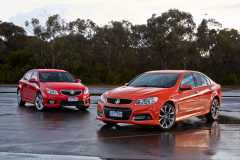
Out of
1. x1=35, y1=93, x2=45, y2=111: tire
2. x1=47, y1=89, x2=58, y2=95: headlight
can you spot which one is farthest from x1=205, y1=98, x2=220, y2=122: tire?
x1=35, y1=93, x2=45, y2=111: tire

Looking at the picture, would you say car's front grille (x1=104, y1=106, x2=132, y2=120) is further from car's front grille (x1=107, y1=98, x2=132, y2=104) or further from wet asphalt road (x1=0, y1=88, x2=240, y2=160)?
wet asphalt road (x1=0, y1=88, x2=240, y2=160)

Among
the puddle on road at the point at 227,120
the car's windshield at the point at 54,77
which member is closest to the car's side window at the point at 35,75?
the car's windshield at the point at 54,77

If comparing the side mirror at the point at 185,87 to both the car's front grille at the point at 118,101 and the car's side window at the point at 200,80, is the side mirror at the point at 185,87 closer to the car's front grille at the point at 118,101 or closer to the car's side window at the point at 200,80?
the car's side window at the point at 200,80

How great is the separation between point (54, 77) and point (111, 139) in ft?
28.8

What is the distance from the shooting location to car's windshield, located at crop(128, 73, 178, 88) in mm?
14867

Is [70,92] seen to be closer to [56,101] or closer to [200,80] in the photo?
[56,101]

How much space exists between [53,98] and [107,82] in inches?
1345

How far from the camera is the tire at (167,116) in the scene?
14.0 meters

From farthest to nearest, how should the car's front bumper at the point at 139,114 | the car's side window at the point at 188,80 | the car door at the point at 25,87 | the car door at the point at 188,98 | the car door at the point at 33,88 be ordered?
the car door at the point at 25,87 < the car door at the point at 33,88 < the car's side window at the point at 188,80 < the car door at the point at 188,98 < the car's front bumper at the point at 139,114

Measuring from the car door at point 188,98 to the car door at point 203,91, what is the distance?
0.65 ft

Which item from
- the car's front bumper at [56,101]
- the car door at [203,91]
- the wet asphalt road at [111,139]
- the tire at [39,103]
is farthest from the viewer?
the tire at [39,103]

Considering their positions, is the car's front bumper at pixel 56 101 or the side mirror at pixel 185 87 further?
the car's front bumper at pixel 56 101

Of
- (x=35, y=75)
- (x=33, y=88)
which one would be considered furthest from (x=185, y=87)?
(x=35, y=75)

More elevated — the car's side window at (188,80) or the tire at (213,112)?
the car's side window at (188,80)
